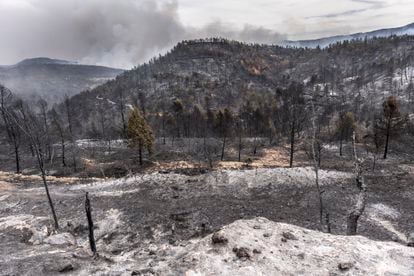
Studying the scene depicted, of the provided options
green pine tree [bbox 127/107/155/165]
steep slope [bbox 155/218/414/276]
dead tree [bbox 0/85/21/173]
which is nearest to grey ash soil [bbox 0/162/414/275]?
steep slope [bbox 155/218/414/276]

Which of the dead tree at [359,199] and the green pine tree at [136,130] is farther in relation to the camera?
the green pine tree at [136,130]

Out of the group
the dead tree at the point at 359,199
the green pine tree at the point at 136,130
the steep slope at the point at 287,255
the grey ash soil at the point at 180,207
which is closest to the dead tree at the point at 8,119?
the grey ash soil at the point at 180,207

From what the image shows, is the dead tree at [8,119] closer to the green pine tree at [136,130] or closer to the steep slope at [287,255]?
the steep slope at [287,255]

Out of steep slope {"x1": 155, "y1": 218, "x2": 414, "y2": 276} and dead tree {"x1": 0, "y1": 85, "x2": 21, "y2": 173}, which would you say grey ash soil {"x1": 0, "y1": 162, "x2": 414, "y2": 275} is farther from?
dead tree {"x1": 0, "y1": 85, "x2": 21, "y2": 173}

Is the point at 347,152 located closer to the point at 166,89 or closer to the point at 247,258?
the point at 247,258

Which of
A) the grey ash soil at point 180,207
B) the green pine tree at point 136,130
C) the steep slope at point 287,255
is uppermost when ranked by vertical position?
the green pine tree at point 136,130

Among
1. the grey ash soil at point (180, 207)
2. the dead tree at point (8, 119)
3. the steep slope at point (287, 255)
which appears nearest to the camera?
the steep slope at point (287, 255)

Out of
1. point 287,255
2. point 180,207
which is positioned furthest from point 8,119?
point 287,255

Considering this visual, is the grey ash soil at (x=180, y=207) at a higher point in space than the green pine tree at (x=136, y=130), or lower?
lower

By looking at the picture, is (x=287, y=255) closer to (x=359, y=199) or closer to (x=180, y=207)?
(x=359, y=199)

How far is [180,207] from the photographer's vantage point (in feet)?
84.0

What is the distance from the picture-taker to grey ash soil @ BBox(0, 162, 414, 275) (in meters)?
18.3

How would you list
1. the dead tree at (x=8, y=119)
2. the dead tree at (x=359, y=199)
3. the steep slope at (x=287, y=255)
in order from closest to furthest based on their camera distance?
the steep slope at (x=287, y=255)
the dead tree at (x=359, y=199)
the dead tree at (x=8, y=119)

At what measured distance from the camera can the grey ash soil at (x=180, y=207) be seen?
60.0 ft
